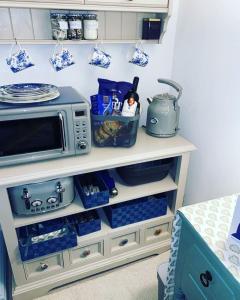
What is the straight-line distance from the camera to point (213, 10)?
1285mm

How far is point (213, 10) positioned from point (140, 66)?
1.56 ft

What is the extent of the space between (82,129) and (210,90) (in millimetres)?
726

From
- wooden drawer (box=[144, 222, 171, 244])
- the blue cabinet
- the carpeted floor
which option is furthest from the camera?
wooden drawer (box=[144, 222, 171, 244])

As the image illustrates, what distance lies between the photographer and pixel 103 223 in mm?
1495

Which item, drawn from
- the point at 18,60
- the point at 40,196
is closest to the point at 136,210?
the point at 40,196

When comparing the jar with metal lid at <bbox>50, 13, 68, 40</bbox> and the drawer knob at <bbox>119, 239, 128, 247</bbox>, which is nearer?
the jar with metal lid at <bbox>50, 13, 68, 40</bbox>

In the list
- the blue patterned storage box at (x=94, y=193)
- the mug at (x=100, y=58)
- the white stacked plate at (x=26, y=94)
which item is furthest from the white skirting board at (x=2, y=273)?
the mug at (x=100, y=58)

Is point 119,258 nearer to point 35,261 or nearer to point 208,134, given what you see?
point 35,261

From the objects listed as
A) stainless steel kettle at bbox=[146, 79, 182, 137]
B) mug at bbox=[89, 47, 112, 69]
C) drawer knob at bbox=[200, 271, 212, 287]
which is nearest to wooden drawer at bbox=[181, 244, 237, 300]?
drawer knob at bbox=[200, 271, 212, 287]

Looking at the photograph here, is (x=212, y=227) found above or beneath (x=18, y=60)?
beneath

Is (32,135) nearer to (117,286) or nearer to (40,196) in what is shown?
(40,196)

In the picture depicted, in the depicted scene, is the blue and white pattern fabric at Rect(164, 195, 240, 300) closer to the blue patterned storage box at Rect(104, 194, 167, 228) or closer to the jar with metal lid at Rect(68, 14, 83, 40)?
the blue patterned storage box at Rect(104, 194, 167, 228)

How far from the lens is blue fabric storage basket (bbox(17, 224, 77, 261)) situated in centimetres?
124

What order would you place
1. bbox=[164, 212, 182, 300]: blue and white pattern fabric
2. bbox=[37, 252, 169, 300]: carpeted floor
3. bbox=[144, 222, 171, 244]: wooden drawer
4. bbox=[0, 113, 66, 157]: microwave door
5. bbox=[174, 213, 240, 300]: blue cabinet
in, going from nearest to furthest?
bbox=[174, 213, 240, 300]: blue cabinet < bbox=[164, 212, 182, 300]: blue and white pattern fabric < bbox=[0, 113, 66, 157]: microwave door < bbox=[37, 252, 169, 300]: carpeted floor < bbox=[144, 222, 171, 244]: wooden drawer
